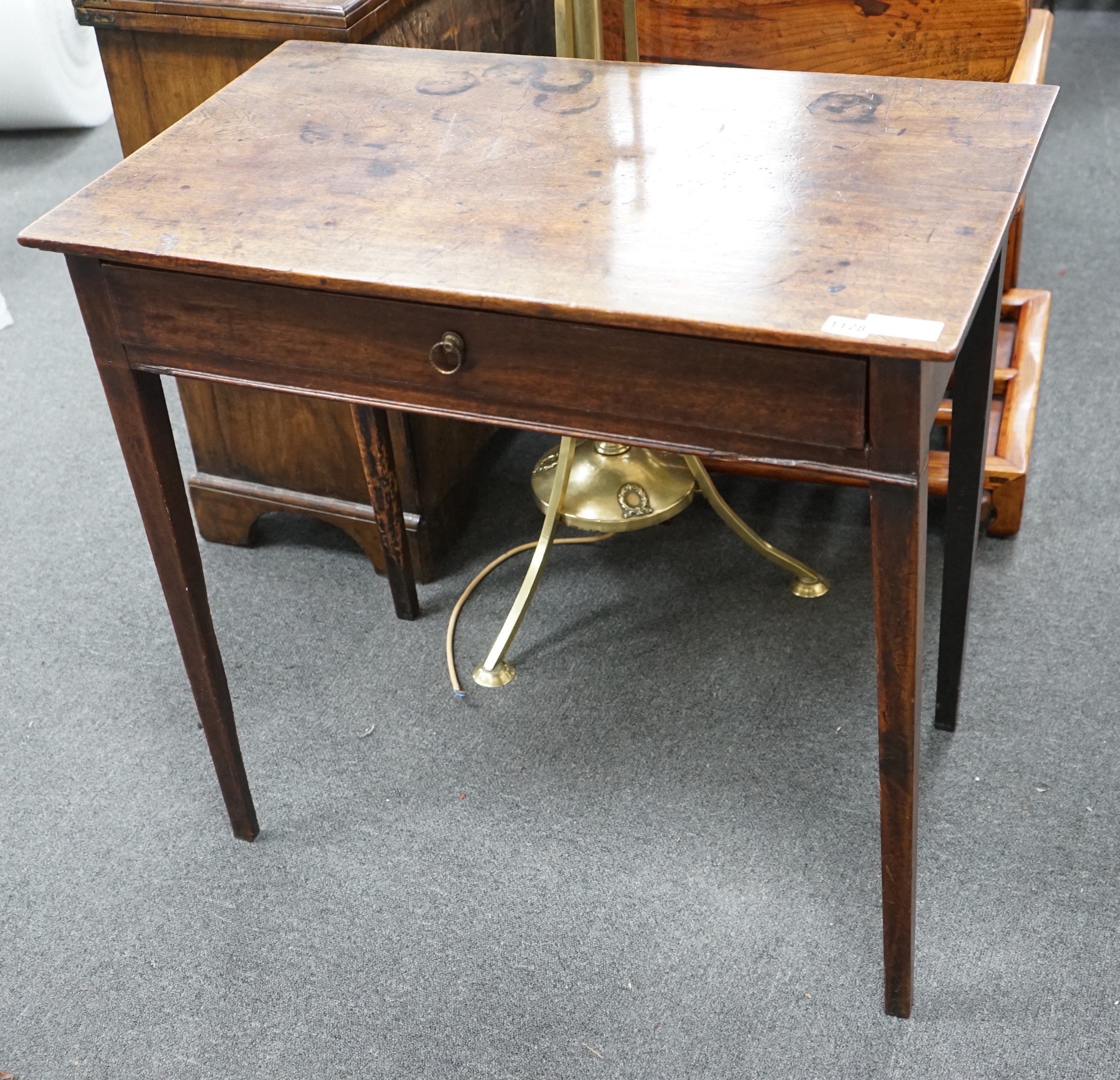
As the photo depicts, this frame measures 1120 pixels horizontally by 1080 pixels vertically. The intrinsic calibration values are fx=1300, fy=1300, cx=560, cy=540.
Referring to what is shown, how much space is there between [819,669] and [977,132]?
2.48ft

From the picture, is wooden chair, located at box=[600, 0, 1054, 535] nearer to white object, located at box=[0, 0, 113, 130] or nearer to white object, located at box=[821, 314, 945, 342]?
white object, located at box=[821, 314, 945, 342]

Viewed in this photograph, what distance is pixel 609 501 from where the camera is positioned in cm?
174

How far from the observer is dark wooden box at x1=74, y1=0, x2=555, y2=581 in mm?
1523

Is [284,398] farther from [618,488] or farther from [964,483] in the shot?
[964,483]

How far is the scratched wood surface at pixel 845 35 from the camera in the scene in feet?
6.24

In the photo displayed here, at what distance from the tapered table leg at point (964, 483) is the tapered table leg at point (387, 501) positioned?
0.68 metres

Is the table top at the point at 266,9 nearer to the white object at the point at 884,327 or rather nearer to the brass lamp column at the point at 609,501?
the brass lamp column at the point at 609,501

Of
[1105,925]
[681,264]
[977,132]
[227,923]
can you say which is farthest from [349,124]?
[1105,925]

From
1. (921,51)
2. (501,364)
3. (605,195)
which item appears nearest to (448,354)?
(501,364)

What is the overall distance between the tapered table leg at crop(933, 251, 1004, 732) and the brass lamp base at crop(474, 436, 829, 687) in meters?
0.29

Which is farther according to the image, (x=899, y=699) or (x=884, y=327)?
(x=899, y=699)

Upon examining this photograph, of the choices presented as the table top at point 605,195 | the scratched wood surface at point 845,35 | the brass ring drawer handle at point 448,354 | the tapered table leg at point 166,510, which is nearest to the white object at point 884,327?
the table top at point 605,195

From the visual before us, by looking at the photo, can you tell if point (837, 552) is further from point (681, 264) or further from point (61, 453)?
point (61, 453)

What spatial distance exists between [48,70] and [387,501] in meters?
2.07
